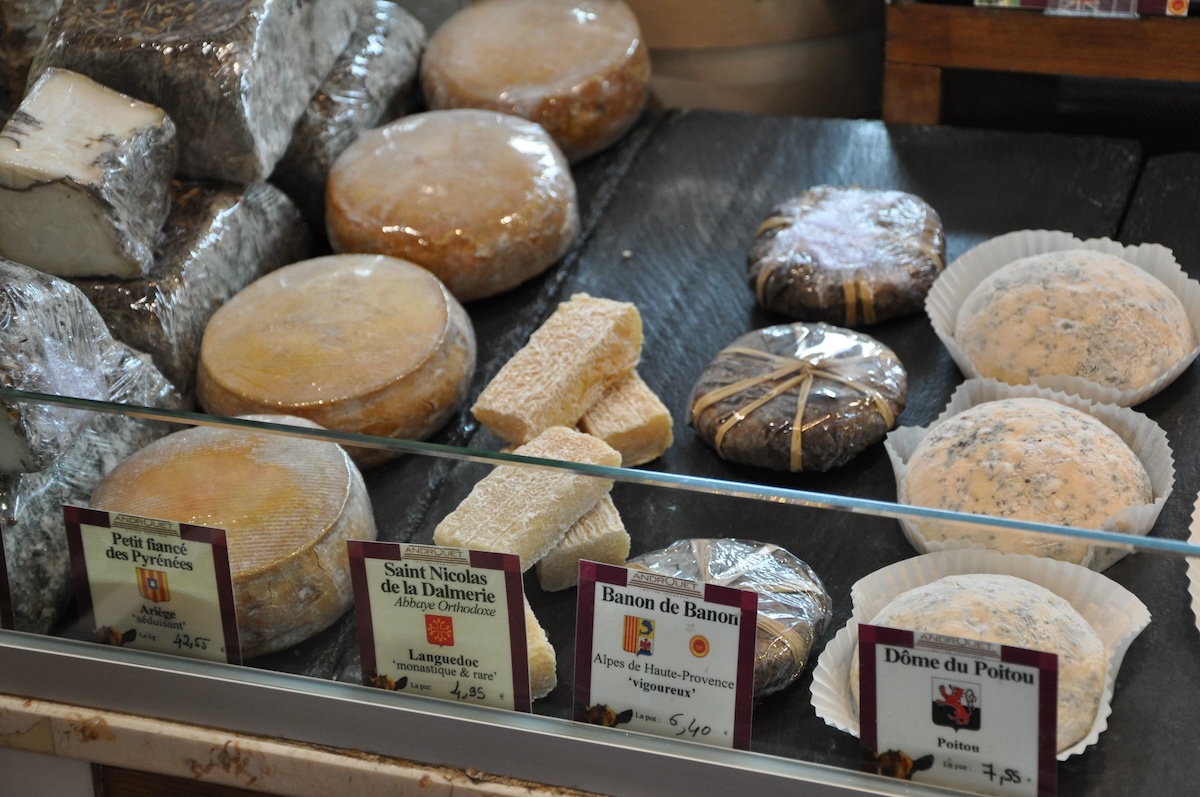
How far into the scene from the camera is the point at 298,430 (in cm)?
117

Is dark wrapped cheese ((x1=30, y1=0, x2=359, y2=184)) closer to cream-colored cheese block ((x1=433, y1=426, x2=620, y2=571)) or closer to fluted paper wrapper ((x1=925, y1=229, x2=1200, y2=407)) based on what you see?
cream-colored cheese block ((x1=433, y1=426, x2=620, y2=571))

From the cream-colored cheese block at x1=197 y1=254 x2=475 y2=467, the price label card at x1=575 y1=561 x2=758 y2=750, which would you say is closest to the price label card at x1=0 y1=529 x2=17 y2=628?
the cream-colored cheese block at x1=197 y1=254 x2=475 y2=467

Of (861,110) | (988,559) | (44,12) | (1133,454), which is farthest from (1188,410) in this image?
(44,12)

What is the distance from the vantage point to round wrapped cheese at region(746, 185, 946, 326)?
Answer: 6.32 feet

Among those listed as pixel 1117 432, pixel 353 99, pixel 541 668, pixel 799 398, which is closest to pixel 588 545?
pixel 541 668

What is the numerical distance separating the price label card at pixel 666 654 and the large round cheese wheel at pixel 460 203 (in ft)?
3.53

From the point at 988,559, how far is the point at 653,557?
0.36 m

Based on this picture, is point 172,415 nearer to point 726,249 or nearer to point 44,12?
point 44,12

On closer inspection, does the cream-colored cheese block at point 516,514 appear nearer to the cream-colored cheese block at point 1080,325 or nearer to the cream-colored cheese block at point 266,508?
the cream-colored cheese block at point 266,508

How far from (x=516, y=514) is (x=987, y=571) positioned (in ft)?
1.62

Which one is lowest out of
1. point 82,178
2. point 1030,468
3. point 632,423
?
point 632,423

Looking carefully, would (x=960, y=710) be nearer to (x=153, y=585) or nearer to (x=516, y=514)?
(x=516, y=514)

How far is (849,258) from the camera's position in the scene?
1.97 meters

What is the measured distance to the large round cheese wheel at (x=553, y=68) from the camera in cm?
240
